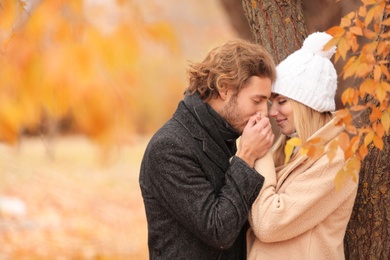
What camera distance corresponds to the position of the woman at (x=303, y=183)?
249 centimetres

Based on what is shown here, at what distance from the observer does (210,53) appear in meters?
2.79

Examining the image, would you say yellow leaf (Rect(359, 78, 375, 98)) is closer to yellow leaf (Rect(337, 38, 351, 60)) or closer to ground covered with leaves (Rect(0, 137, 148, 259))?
yellow leaf (Rect(337, 38, 351, 60))

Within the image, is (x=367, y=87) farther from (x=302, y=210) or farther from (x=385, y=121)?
(x=302, y=210)

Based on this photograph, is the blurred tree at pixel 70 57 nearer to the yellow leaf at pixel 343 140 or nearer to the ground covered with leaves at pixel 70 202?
the ground covered with leaves at pixel 70 202

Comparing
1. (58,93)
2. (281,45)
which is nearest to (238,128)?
(281,45)

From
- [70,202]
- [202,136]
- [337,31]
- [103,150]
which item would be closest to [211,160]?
[202,136]

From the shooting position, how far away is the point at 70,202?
25.9ft

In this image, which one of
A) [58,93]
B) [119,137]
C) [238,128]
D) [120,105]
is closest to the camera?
[238,128]

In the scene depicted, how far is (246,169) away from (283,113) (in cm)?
30

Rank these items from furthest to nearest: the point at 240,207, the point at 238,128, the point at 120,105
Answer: the point at 120,105
the point at 238,128
the point at 240,207

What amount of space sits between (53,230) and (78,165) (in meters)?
0.97

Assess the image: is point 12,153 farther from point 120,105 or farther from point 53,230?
point 120,105

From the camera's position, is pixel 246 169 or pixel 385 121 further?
pixel 246 169

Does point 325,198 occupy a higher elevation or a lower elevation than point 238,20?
lower
